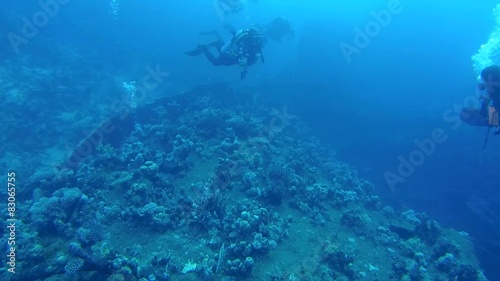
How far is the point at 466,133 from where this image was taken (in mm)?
21922

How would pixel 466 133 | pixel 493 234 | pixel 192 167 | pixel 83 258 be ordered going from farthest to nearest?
pixel 466 133
pixel 493 234
pixel 192 167
pixel 83 258

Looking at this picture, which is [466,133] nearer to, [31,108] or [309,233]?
[309,233]

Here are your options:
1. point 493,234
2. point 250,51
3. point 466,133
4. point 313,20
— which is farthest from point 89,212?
point 313,20

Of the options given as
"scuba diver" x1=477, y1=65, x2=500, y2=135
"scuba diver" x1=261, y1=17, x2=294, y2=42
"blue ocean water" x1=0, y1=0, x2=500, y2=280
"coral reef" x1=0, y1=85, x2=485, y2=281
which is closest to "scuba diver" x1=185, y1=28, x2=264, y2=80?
"coral reef" x1=0, y1=85, x2=485, y2=281

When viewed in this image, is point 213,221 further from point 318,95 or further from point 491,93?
point 318,95

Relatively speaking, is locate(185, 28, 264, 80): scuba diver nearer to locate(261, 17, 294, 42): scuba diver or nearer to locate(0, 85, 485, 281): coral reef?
locate(0, 85, 485, 281): coral reef

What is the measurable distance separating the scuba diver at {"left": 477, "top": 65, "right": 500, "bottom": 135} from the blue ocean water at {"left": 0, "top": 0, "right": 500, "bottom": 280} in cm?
711

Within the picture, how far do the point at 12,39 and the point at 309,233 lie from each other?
106ft

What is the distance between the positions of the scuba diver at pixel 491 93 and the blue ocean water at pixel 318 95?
7.11m

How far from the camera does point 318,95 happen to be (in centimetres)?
2733

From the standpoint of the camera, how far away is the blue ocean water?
51.4 feet

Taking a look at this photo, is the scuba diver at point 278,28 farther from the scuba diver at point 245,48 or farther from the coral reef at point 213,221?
the scuba diver at point 245,48

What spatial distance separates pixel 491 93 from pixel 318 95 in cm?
1871

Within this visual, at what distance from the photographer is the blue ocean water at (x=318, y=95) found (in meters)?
15.7
